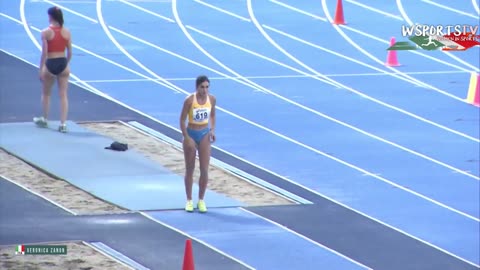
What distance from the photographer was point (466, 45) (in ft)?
96.9

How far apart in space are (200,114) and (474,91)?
900 cm

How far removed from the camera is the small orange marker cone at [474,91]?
25938mm

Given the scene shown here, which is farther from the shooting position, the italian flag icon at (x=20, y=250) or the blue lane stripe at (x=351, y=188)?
the blue lane stripe at (x=351, y=188)

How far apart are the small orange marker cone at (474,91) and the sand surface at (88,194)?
644cm

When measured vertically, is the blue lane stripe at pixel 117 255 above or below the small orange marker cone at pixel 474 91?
below

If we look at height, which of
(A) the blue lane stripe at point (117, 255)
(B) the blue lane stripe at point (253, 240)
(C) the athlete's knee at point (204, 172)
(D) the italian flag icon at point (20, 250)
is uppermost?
(C) the athlete's knee at point (204, 172)

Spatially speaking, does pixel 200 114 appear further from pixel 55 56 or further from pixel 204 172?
pixel 55 56

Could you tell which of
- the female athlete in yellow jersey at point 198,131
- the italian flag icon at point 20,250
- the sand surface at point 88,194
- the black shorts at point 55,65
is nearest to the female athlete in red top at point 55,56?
the black shorts at point 55,65

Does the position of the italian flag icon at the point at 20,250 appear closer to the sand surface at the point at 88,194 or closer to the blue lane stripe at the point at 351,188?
the sand surface at the point at 88,194

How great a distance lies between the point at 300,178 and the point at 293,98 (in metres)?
5.07

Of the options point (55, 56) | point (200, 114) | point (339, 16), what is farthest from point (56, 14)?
point (339, 16)

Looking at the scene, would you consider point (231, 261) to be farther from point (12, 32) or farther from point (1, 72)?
point (12, 32)

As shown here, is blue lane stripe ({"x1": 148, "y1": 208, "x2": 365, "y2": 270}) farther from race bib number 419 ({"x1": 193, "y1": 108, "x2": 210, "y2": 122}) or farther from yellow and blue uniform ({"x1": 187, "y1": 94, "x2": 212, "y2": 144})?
race bib number 419 ({"x1": 193, "y1": 108, "x2": 210, "y2": 122})

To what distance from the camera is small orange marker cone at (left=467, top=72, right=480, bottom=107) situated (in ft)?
85.1
